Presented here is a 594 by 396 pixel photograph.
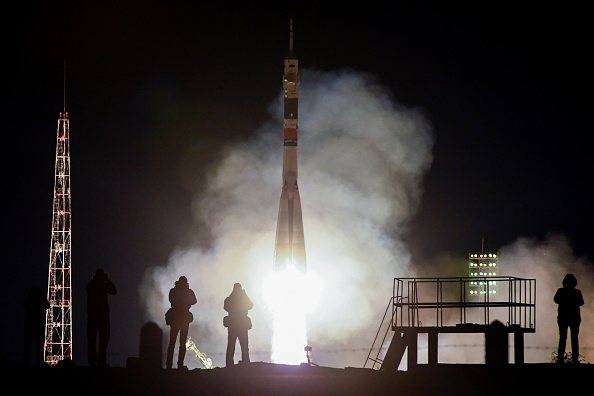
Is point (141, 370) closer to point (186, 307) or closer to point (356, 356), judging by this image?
point (186, 307)

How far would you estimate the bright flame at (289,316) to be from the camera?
63656 mm

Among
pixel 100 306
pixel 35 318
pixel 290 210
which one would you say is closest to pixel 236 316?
pixel 100 306

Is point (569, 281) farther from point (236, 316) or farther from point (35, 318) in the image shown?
point (35, 318)

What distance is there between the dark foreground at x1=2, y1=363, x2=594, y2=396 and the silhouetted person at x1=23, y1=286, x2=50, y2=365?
0.62 m

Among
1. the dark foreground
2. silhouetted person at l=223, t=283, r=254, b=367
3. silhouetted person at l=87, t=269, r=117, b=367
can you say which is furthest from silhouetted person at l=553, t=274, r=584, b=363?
→ silhouetted person at l=87, t=269, r=117, b=367

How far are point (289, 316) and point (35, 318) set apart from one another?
115 feet

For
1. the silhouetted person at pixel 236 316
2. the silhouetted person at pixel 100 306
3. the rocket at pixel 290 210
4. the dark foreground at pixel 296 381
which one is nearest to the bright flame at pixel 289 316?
the rocket at pixel 290 210

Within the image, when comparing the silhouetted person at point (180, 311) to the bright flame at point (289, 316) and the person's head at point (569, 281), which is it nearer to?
the person's head at point (569, 281)

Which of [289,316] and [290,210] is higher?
[290,210]

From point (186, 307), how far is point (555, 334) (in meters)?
62.9

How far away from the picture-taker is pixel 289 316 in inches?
2527

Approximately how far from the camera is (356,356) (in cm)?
9081

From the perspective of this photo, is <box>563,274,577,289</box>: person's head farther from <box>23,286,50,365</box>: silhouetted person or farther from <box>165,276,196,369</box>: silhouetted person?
<box>23,286,50,365</box>: silhouetted person

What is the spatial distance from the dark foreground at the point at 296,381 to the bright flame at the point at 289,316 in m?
33.1
